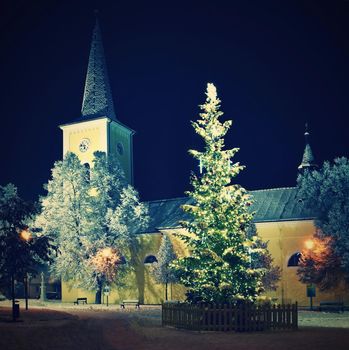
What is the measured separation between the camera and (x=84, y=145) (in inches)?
1881

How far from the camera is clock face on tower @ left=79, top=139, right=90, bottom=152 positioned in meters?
47.5

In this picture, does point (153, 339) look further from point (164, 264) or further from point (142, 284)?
point (142, 284)

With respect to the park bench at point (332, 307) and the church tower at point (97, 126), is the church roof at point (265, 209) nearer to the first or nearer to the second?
the church tower at point (97, 126)

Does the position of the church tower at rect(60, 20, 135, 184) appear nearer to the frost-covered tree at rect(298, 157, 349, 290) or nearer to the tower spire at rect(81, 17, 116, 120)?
the tower spire at rect(81, 17, 116, 120)

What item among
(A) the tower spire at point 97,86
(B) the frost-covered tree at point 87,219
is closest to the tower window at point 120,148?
(A) the tower spire at point 97,86

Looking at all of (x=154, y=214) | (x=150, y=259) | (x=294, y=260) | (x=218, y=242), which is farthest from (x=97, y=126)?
(x=218, y=242)

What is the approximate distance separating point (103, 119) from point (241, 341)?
Result: 3409 centimetres

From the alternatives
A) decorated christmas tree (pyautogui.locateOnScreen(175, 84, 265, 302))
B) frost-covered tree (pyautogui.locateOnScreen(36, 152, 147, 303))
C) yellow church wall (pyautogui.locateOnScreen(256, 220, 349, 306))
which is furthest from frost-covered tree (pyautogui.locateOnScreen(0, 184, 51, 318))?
yellow church wall (pyautogui.locateOnScreen(256, 220, 349, 306))

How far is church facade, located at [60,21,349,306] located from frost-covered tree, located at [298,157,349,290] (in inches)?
50.1

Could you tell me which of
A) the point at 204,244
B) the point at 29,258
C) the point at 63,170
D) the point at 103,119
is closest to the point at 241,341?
the point at 204,244

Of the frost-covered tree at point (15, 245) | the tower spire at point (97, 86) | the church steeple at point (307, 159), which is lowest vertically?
the frost-covered tree at point (15, 245)

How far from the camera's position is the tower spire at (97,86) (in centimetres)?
4847

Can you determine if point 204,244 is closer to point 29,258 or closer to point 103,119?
point 29,258

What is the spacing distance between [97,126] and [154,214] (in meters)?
10.1
